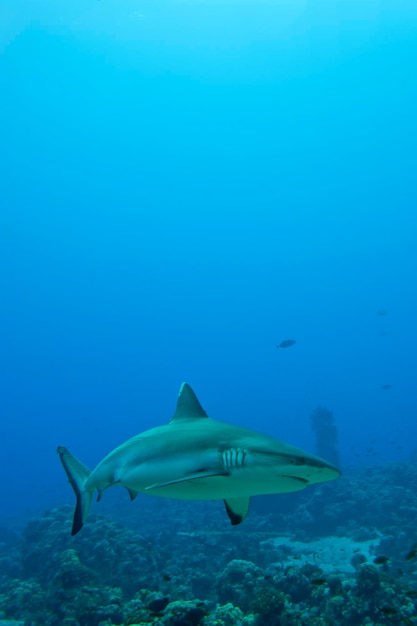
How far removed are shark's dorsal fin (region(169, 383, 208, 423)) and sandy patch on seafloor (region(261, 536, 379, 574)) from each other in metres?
12.5

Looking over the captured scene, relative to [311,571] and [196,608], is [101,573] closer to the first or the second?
[311,571]

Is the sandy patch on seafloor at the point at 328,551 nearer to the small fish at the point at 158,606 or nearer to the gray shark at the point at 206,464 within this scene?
the small fish at the point at 158,606

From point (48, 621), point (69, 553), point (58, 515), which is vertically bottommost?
point (48, 621)

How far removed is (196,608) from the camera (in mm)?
Answer: 6805

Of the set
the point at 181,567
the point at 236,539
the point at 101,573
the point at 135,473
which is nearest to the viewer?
the point at 135,473

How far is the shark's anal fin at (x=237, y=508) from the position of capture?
5180mm

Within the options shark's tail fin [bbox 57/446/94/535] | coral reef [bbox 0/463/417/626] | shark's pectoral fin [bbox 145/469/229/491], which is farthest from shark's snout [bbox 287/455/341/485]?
coral reef [bbox 0/463/417/626]

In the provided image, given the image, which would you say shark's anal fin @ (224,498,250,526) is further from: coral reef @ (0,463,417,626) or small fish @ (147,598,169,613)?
small fish @ (147,598,169,613)

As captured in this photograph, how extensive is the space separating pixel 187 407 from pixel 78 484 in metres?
1.94

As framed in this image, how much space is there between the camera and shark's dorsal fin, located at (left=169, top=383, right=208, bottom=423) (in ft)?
19.2

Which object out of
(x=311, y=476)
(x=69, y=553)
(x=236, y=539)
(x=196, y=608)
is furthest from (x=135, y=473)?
(x=236, y=539)

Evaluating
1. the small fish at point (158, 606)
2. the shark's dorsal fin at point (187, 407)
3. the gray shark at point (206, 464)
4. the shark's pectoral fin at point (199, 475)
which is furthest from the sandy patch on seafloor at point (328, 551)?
the shark's pectoral fin at point (199, 475)

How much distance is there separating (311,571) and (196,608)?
519cm

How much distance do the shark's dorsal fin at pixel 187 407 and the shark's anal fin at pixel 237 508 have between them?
42.8 inches
